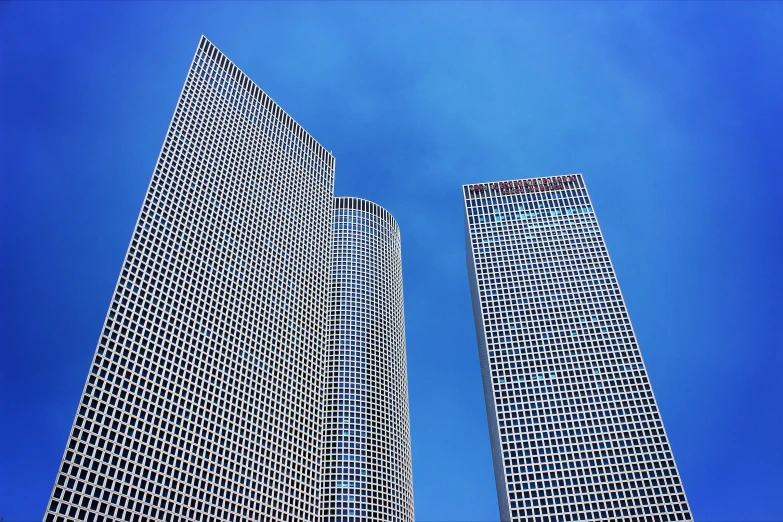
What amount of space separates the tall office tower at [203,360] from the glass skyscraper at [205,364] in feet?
1.04

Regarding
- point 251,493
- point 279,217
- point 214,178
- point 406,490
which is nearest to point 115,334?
point 251,493

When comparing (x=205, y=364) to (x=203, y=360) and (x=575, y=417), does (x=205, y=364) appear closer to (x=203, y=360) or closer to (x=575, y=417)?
(x=203, y=360)

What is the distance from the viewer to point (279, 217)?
199m

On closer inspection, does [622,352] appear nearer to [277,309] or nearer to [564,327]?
[564,327]

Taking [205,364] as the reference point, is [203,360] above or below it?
above

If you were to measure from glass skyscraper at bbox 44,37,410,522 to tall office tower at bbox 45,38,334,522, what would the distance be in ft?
1.04

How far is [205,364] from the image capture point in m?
149

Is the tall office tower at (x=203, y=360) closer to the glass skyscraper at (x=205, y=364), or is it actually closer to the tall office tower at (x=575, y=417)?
the glass skyscraper at (x=205, y=364)

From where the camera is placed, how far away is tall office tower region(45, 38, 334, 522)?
122312 mm

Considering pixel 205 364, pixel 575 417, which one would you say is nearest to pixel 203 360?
pixel 205 364

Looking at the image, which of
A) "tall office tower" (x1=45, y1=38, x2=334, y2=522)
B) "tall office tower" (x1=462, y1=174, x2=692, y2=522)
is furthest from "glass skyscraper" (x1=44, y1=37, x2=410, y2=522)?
"tall office tower" (x1=462, y1=174, x2=692, y2=522)

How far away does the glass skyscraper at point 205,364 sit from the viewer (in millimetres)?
122438

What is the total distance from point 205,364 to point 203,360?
1.04 metres

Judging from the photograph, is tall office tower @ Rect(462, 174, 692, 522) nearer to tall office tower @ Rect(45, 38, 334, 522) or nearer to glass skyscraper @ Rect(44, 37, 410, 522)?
glass skyscraper @ Rect(44, 37, 410, 522)
